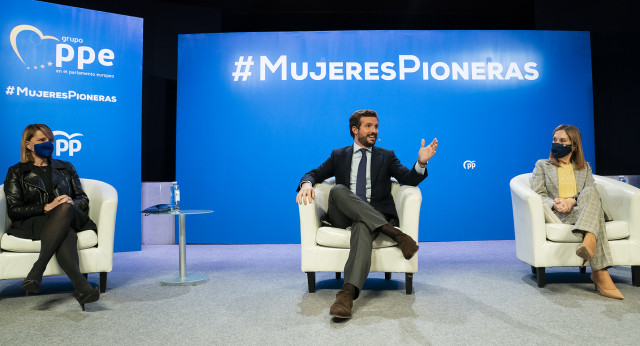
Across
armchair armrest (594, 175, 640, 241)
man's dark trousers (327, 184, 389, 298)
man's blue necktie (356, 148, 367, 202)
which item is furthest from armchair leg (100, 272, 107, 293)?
armchair armrest (594, 175, 640, 241)

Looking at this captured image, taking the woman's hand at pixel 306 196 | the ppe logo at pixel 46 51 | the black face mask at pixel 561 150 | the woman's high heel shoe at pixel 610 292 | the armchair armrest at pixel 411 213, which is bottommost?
the woman's high heel shoe at pixel 610 292

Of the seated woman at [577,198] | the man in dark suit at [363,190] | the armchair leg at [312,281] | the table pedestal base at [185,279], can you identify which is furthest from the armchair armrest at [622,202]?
the table pedestal base at [185,279]

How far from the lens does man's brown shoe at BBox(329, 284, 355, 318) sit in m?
2.36

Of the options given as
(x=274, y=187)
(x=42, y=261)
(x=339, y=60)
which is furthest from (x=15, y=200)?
(x=339, y=60)

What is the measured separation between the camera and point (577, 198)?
10.8 ft

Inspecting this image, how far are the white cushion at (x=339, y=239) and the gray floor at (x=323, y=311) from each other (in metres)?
0.32

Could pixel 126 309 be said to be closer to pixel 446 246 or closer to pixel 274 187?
pixel 274 187

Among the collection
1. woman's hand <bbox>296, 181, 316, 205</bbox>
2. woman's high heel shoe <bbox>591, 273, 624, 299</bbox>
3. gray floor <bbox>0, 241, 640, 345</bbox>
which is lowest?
gray floor <bbox>0, 241, 640, 345</bbox>

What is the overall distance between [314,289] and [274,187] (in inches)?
108

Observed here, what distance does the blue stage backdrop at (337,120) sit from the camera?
18.7ft

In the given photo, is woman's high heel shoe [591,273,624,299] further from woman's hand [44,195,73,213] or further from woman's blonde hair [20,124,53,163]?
woman's blonde hair [20,124,53,163]

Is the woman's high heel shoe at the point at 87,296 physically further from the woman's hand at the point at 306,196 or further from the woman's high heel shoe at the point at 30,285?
the woman's hand at the point at 306,196

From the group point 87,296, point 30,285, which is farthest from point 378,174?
point 30,285

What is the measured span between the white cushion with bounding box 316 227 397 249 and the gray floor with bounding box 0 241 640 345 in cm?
32
